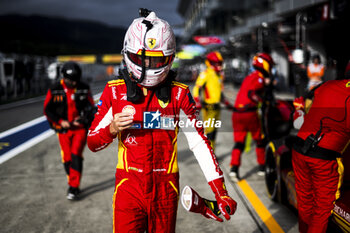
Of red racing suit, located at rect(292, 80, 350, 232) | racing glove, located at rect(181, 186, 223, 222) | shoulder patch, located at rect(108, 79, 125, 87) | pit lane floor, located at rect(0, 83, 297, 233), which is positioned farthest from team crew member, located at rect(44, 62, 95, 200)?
racing glove, located at rect(181, 186, 223, 222)

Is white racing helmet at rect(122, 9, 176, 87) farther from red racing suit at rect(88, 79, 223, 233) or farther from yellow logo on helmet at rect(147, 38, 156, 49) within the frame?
red racing suit at rect(88, 79, 223, 233)

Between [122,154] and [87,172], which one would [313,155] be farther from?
[87,172]

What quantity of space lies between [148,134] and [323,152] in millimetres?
1500

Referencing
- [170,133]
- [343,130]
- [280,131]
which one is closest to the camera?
[170,133]

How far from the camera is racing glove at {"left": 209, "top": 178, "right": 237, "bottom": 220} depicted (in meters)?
2.10

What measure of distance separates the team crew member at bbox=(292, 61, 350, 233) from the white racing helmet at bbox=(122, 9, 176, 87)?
54.7 inches

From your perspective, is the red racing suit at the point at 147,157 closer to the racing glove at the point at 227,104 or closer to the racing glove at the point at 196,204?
the racing glove at the point at 196,204

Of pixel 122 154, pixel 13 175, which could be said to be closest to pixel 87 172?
pixel 13 175

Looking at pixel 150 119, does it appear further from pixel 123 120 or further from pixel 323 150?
pixel 323 150

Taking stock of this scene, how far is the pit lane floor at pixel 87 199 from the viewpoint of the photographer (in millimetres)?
4043

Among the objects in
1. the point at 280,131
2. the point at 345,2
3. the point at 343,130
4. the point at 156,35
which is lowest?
the point at 280,131

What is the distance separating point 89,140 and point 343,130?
1924 millimetres

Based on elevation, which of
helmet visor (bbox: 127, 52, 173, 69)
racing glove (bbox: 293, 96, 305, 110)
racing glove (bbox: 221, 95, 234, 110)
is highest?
helmet visor (bbox: 127, 52, 173, 69)

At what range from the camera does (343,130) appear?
2.83m
